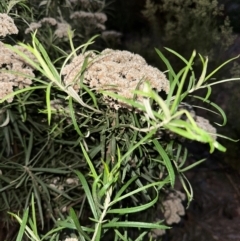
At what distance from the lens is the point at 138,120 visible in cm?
64

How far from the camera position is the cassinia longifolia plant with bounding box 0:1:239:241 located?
0.52m

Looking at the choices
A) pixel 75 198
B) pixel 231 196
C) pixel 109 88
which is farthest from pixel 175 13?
pixel 109 88

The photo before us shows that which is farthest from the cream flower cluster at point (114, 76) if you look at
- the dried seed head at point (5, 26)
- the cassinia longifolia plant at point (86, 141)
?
the dried seed head at point (5, 26)

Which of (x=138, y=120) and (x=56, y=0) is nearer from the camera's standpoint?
(x=138, y=120)

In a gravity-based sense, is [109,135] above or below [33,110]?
above

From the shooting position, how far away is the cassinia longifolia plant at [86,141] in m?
0.52

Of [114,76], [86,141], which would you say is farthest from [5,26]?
[86,141]

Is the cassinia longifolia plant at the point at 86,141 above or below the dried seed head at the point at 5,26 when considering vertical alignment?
below

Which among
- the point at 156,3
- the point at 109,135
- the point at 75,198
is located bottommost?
the point at 75,198

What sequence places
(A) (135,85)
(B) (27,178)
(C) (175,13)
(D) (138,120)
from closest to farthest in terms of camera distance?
(A) (135,85)
(D) (138,120)
(B) (27,178)
(C) (175,13)

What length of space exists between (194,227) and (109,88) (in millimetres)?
716

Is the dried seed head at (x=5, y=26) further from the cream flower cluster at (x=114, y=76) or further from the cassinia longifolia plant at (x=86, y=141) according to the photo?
the cream flower cluster at (x=114, y=76)

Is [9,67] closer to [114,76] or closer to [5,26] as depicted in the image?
[5,26]

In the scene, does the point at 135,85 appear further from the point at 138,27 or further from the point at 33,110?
the point at 138,27
